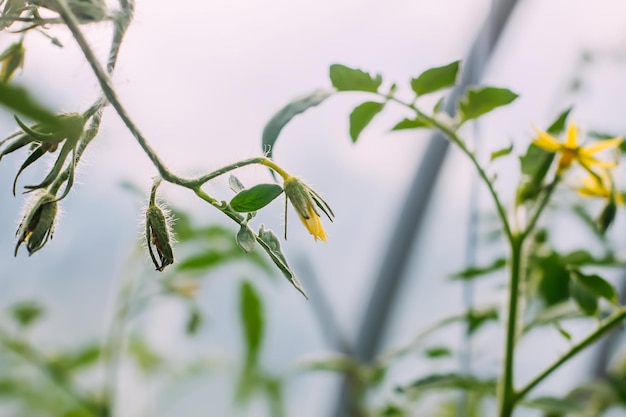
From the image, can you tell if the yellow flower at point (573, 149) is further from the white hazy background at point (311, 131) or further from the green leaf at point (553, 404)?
the white hazy background at point (311, 131)

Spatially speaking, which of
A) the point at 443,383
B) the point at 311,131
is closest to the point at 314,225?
the point at 443,383

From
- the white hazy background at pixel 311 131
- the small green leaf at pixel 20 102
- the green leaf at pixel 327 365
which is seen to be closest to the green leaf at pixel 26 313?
the white hazy background at pixel 311 131

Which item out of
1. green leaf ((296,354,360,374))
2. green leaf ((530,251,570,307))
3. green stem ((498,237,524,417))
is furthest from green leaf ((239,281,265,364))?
green stem ((498,237,524,417))

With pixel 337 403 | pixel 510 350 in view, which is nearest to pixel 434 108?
pixel 510 350

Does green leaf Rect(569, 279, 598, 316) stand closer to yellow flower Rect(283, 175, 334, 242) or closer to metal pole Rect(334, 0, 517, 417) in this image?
yellow flower Rect(283, 175, 334, 242)

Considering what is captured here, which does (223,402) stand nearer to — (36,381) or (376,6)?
(36,381)

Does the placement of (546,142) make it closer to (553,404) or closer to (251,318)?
(553,404)
